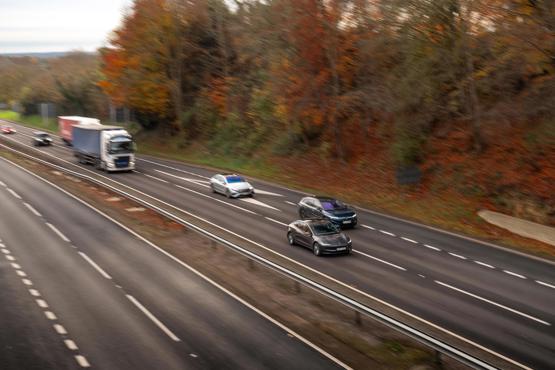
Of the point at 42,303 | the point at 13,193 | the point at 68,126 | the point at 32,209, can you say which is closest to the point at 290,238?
the point at 42,303

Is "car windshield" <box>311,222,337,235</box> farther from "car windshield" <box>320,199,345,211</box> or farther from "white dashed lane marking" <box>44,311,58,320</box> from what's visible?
"white dashed lane marking" <box>44,311,58,320</box>

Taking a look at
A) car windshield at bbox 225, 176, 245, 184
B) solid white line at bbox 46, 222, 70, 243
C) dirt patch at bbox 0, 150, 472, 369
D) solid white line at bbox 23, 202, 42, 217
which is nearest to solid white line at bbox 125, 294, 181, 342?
dirt patch at bbox 0, 150, 472, 369

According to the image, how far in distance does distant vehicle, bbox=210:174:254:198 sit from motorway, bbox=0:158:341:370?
11930mm

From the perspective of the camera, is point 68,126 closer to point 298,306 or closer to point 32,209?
point 32,209

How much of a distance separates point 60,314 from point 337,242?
1181cm

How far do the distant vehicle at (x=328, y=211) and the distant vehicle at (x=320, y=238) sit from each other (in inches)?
145

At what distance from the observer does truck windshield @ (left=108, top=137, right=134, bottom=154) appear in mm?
47312

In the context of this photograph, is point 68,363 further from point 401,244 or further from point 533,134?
point 533,134

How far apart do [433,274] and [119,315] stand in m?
11.8

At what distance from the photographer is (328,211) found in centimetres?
2938

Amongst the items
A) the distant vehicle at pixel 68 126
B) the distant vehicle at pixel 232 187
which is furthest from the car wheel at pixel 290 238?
the distant vehicle at pixel 68 126

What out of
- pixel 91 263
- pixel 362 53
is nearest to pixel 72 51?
→ pixel 362 53

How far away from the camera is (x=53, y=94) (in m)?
105

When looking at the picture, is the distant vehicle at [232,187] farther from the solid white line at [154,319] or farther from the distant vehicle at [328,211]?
the solid white line at [154,319]
